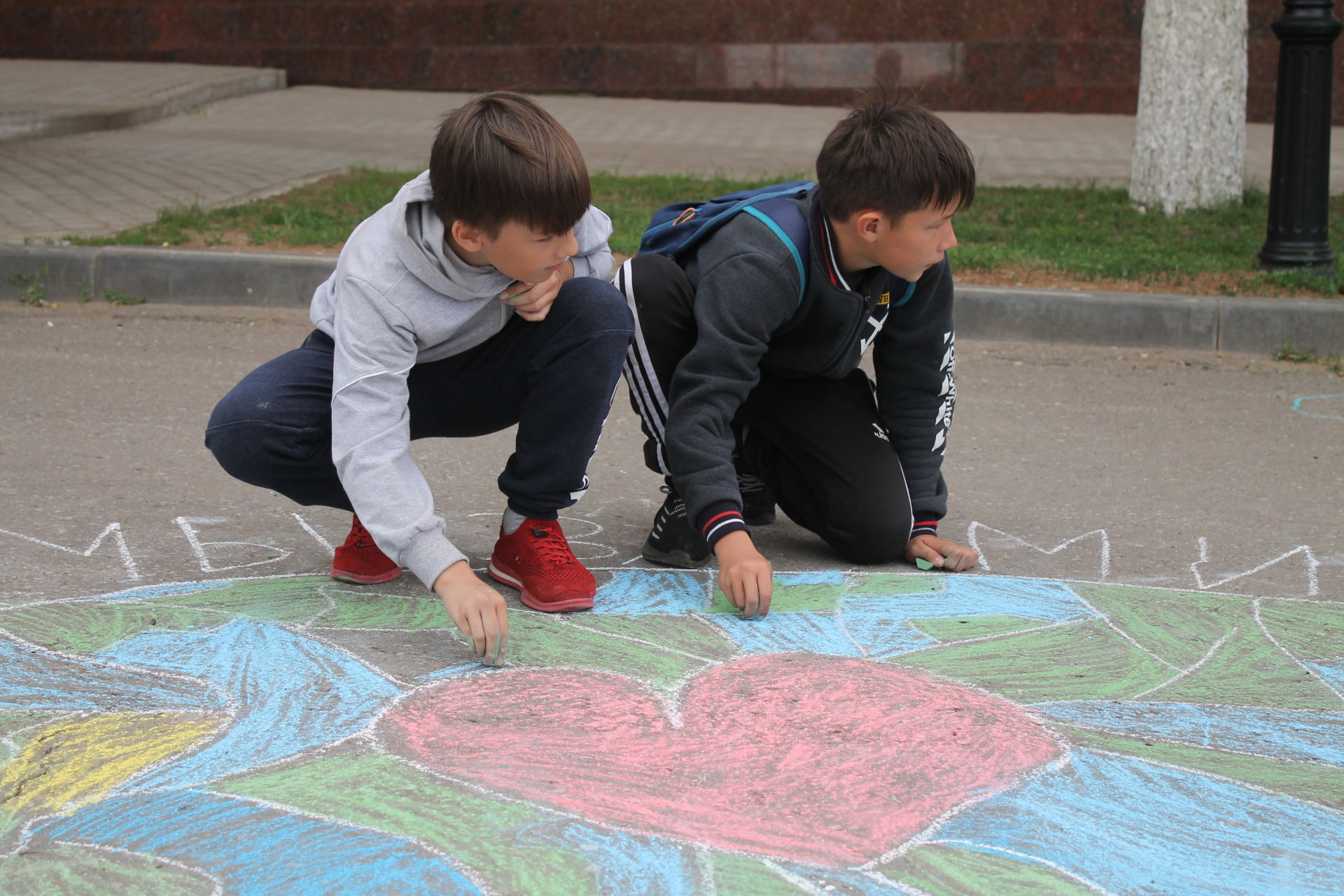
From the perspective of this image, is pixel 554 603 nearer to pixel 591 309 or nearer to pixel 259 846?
pixel 591 309

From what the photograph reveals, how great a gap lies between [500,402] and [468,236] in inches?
15.8

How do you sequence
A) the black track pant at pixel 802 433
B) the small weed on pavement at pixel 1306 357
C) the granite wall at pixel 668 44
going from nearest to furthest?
the black track pant at pixel 802 433 < the small weed on pavement at pixel 1306 357 < the granite wall at pixel 668 44

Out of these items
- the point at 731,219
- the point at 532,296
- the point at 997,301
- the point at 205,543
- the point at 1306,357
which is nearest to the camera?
the point at 532,296

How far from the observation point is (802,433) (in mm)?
2584

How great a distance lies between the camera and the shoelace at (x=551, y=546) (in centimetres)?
227

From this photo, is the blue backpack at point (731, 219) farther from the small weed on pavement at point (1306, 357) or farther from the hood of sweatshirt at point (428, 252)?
the small weed on pavement at point (1306, 357)

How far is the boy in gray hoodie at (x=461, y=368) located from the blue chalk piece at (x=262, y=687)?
0.63ft

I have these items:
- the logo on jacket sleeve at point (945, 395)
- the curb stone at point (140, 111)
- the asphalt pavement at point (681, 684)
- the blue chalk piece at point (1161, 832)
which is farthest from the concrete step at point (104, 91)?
the blue chalk piece at point (1161, 832)

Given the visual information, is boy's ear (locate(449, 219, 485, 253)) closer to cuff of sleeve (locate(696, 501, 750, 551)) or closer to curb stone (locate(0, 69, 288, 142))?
cuff of sleeve (locate(696, 501, 750, 551))

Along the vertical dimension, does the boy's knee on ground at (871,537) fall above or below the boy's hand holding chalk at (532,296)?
below

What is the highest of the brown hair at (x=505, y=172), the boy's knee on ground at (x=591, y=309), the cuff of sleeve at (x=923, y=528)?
the brown hair at (x=505, y=172)

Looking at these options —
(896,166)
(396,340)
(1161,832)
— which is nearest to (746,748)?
(1161,832)

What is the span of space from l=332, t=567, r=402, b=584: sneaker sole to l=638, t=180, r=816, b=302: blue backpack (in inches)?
30.7

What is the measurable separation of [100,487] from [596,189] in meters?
3.78
